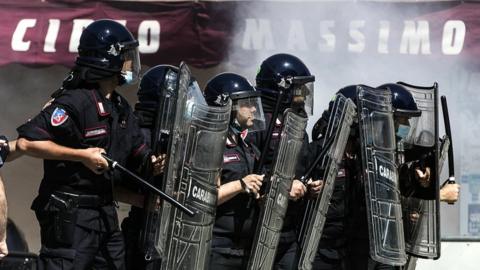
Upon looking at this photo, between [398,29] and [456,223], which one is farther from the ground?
[398,29]

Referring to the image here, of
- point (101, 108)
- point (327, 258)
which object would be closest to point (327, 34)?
point (327, 258)

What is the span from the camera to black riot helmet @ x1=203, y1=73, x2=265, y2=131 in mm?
4809

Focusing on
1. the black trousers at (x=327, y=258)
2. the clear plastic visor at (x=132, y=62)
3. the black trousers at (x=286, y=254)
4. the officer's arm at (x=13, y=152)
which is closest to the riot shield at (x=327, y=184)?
the black trousers at (x=286, y=254)

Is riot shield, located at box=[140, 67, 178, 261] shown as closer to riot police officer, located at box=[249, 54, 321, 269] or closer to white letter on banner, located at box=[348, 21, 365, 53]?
riot police officer, located at box=[249, 54, 321, 269]

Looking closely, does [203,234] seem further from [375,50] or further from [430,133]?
[375,50]

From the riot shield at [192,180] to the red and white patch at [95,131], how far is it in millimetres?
413

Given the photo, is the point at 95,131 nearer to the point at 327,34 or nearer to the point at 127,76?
the point at 127,76

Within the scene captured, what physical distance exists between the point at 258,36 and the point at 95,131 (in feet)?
11.6

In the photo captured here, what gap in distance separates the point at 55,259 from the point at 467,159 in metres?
4.59

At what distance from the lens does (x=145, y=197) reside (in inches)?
182

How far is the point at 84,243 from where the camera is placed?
174 inches

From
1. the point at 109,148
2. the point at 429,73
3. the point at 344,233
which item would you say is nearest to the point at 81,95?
the point at 109,148

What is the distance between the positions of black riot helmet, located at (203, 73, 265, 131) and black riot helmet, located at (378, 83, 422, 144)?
86cm

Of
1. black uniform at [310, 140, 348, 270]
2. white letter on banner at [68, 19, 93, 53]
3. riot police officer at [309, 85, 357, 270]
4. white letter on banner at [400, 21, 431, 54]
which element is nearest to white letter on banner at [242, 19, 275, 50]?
white letter on banner at [400, 21, 431, 54]
